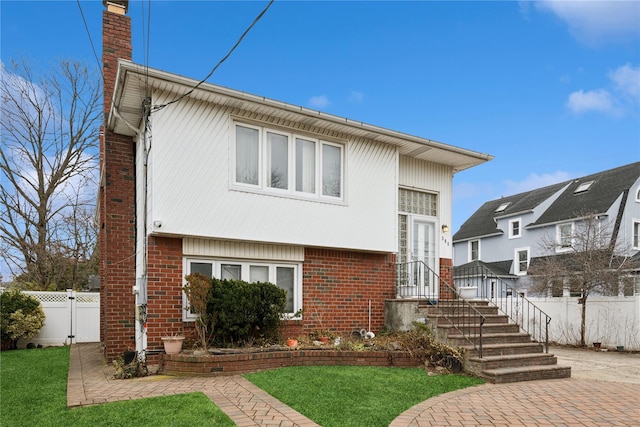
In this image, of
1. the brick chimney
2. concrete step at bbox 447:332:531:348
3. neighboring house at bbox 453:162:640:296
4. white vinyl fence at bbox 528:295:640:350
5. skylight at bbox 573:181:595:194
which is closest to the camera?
concrete step at bbox 447:332:531:348

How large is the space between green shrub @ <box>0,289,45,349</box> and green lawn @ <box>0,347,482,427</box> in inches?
184

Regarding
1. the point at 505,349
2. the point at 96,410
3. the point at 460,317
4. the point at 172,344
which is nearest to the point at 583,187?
the point at 460,317

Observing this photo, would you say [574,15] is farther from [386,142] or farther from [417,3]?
[386,142]

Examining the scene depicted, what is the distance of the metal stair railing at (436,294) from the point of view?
9.36 m

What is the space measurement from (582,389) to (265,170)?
6.79 m

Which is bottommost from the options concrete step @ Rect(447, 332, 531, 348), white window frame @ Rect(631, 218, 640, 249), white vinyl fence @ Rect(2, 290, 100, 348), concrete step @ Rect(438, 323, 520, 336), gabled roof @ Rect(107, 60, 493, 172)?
white vinyl fence @ Rect(2, 290, 100, 348)

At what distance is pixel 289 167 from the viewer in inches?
385

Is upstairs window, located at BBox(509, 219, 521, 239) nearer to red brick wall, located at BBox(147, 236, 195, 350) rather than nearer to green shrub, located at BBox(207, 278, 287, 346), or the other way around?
green shrub, located at BBox(207, 278, 287, 346)

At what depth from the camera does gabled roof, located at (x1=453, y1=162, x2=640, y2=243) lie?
22.4 metres

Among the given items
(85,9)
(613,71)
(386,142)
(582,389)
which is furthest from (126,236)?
(613,71)

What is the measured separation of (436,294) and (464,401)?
223 inches

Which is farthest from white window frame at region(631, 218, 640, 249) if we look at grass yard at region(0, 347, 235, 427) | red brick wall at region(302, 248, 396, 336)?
grass yard at region(0, 347, 235, 427)

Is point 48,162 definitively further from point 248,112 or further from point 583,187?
point 583,187

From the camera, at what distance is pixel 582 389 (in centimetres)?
712
